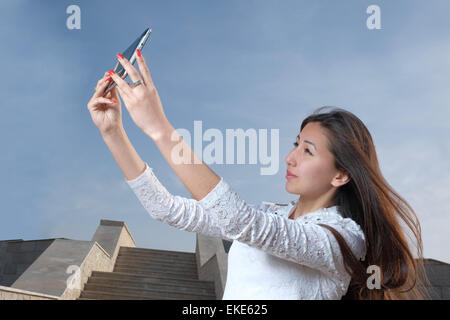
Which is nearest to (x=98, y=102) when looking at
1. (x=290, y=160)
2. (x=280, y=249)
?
(x=290, y=160)

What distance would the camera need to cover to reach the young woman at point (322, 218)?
1551 mm

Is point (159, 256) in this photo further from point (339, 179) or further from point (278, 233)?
point (278, 233)

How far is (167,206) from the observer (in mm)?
1621

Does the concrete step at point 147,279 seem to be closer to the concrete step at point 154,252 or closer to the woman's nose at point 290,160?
the concrete step at point 154,252

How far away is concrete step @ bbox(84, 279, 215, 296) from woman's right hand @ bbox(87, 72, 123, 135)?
604 centimetres

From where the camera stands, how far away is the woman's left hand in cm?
117

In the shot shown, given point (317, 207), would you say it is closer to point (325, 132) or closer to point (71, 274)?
point (325, 132)

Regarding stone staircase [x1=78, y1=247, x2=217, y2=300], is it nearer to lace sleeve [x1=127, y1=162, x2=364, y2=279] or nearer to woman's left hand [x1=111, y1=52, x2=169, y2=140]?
lace sleeve [x1=127, y1=162, x2=364, y2=279]

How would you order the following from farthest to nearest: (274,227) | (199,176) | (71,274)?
1. (71,274)
2. (274,227)
3. (199,176)

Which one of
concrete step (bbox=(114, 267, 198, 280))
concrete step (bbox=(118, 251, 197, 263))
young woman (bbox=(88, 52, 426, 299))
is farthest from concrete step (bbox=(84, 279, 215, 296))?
young woman (bbox=(88, 52, 426, 299))
